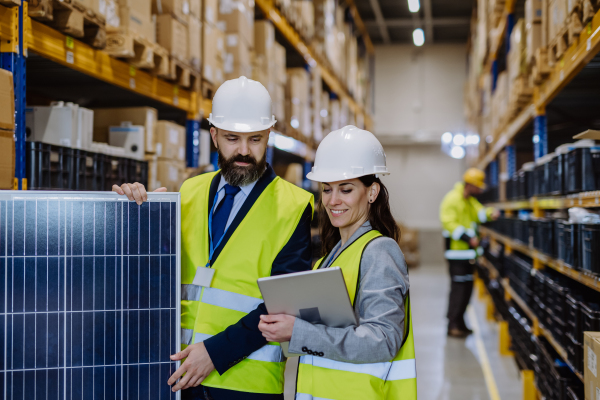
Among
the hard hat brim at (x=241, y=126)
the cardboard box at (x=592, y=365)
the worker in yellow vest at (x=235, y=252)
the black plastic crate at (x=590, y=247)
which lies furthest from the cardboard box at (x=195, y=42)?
the cardboard box at (x=592, y=365)

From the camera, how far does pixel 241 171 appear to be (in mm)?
2164

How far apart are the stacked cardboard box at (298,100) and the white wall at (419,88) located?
35.5ft

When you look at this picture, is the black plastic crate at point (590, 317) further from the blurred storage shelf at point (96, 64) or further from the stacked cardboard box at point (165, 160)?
the blurred storage shelf at point (96, 64)

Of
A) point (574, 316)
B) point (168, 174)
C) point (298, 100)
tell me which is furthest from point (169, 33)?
point (298, 100)

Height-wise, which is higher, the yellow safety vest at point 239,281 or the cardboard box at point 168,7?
the cardboard box at point 168,7

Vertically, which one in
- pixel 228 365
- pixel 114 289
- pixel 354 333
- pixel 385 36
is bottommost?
pixel 228 365

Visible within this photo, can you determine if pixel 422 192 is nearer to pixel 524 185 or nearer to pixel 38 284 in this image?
pixel 524 185

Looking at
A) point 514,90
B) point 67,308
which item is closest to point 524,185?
point 514,90

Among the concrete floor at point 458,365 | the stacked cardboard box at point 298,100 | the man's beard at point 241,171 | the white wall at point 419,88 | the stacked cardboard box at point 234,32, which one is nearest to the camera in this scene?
the man's beard at point 241,171

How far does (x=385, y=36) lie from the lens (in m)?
18.2

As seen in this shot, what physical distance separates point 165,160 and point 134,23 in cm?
106

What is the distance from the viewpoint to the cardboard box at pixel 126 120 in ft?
13.1

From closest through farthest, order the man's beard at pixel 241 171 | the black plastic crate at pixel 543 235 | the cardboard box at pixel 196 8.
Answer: the man's beard at pixel 241 171 < the black plastic crate at pixel 543 235 < the cardboard box at pixel 196 8

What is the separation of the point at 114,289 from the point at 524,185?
4.90 m
